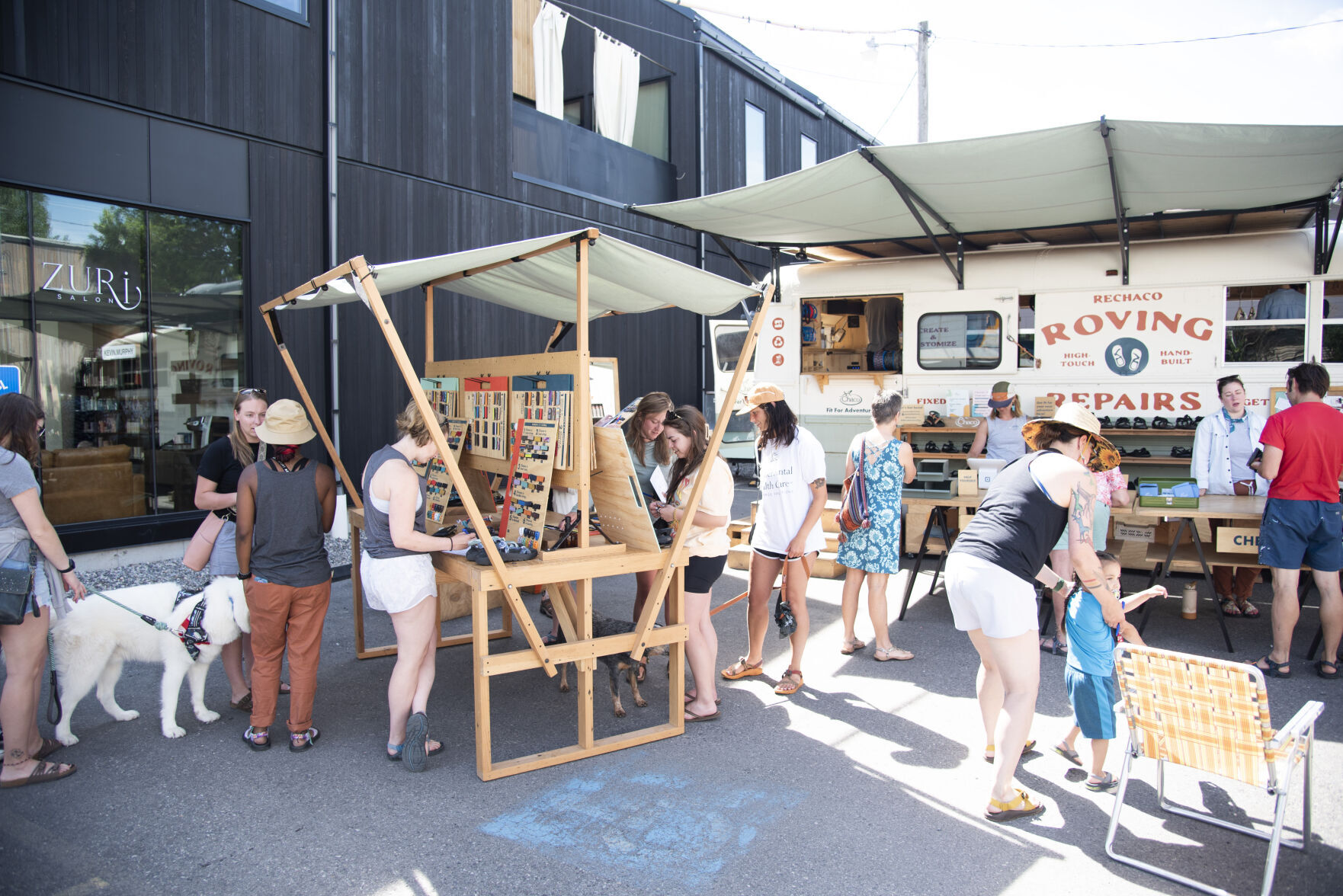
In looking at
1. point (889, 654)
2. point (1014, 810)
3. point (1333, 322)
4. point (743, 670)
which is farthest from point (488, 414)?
point (1333, 322)

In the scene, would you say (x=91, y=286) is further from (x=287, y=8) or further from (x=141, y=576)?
(x=287, y=8)

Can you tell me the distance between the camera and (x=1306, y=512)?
5.00 m

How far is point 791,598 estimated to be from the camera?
4.85 meters

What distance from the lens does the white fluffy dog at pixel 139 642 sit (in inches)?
158

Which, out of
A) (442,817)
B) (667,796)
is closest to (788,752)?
(667,796)

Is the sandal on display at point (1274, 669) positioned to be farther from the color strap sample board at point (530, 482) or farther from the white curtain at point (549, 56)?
the white curtain at point (549, 56)

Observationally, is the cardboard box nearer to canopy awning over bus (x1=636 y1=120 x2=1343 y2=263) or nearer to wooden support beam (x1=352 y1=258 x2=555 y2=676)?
canopy awning over bus (x1=636 y1=120 x2=1343 y2=263)

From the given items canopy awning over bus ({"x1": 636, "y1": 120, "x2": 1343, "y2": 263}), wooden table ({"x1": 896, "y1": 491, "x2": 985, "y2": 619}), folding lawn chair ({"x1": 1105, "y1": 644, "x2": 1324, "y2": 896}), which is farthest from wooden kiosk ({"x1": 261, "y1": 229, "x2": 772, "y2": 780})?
canopy awning over bus ({"x1": 636, "y1": 120, "x2": 1343, "y2": 263})

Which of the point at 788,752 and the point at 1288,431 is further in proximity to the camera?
the point at 1288,431

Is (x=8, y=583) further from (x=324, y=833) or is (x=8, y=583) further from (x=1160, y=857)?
(x=1160, y=857)

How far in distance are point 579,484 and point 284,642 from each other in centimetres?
161

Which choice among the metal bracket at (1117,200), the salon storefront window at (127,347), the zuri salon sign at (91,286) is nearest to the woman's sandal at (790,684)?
the metal bracket at (1117,200)

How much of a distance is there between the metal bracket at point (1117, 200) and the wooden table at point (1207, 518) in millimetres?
2554

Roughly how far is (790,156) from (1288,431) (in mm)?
15017
